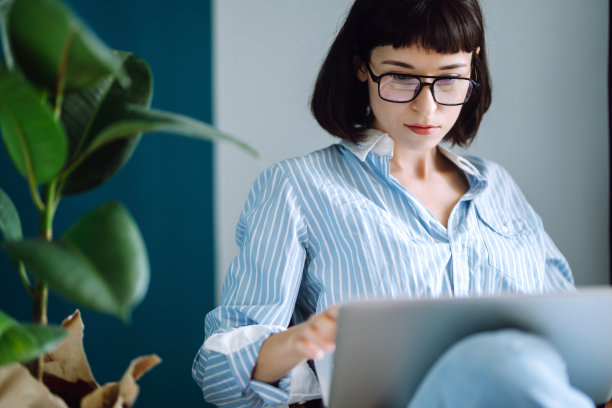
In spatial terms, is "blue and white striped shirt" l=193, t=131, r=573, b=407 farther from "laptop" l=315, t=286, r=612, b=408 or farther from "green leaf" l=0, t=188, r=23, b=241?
"green leaf" l=0, t=188, r=23, b=241

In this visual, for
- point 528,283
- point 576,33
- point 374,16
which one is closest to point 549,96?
point 576,33

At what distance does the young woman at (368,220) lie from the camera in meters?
1.13

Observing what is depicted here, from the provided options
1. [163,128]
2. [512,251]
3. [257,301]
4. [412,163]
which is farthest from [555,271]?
[163,128]

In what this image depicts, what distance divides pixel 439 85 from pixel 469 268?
43 cm

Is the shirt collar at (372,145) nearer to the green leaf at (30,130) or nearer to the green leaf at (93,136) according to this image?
the green leaf at (93,136)

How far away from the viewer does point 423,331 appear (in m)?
0.80

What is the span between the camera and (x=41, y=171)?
666 millimetres

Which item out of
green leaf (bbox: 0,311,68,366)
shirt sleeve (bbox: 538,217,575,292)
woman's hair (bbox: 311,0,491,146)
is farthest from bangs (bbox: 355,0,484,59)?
green leaf (bbox: 0,311,68,366)

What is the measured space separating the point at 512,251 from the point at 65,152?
1095mm

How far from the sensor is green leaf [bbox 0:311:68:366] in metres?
0.62

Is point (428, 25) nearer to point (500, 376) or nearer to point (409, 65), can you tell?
point (409, 65)

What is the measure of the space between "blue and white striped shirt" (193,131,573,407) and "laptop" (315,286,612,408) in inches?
10.8

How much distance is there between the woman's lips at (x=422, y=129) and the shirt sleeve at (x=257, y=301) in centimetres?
32

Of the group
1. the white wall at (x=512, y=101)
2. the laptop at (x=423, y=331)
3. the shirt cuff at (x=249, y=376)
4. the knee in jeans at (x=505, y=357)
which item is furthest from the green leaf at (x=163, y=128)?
the white wall at (x=512, y=101)
